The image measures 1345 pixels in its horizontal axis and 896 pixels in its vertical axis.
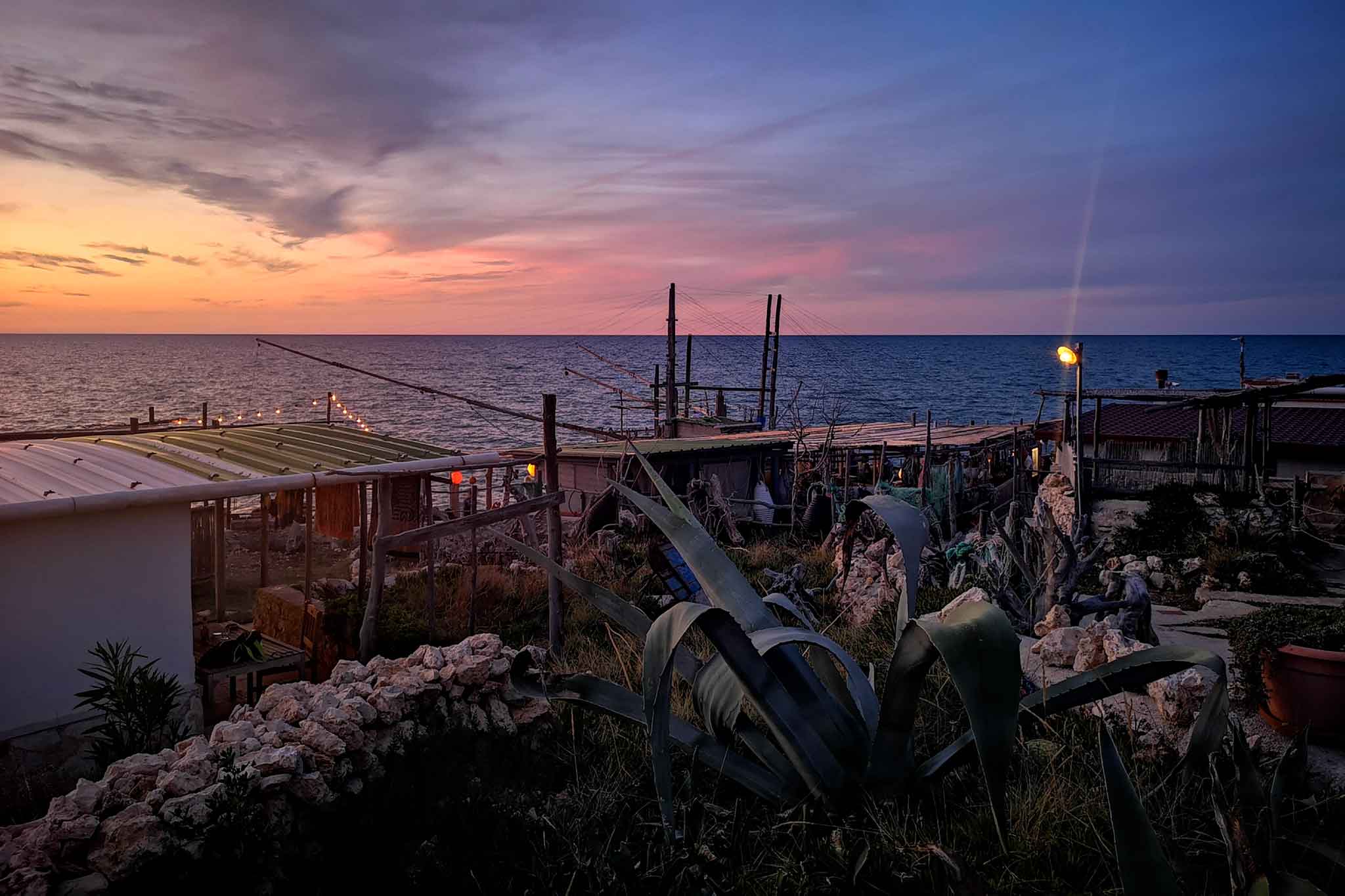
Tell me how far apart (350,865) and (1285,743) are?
499 centimetres

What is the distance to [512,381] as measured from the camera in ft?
392

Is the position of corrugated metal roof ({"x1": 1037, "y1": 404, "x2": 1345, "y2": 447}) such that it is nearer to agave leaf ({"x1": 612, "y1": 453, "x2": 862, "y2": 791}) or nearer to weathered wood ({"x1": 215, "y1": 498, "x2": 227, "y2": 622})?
agave leaf ({"x1": 612, "y1": 453, "x2": 862, "y2": 791})

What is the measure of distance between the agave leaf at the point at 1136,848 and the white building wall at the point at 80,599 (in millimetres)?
7445

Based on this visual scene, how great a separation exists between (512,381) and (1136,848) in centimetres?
12003

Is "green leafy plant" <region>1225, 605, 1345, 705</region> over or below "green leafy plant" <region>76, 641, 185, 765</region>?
over

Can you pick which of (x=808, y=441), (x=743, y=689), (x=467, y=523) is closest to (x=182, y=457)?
(x=467, y=523)

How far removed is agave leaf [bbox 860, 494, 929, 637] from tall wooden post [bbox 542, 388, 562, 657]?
4642 millimetres

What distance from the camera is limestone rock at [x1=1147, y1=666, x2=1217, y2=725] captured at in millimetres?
4625

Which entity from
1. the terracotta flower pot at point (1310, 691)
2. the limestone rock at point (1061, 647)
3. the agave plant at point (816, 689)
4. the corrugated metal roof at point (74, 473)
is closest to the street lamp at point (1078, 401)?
the limestone rock at point (1061, 647)

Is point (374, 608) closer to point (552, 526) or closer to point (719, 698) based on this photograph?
point (552, 526)

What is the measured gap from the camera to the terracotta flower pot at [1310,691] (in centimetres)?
463

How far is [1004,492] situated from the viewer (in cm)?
2312

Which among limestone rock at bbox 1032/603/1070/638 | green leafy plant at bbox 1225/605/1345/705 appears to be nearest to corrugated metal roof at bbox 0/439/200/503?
limestone rock at bbox 1032/603/1070/638

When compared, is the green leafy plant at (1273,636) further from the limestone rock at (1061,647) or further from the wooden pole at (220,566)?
the wooden pole at (220,566)
